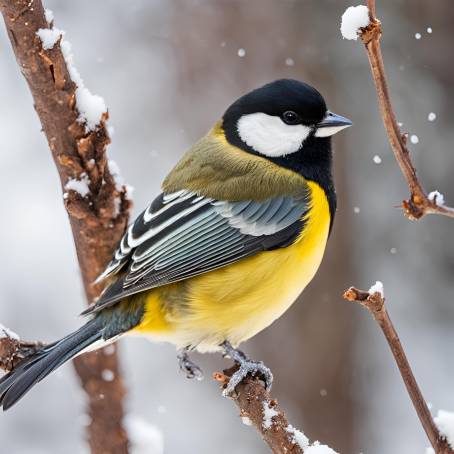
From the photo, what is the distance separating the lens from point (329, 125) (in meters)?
3.37

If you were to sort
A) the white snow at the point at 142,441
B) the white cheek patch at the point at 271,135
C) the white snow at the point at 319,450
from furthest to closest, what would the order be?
the white cheek patch at the point at 271,135, the white snow at the point at 142,441, the white snow at the point at 319,450

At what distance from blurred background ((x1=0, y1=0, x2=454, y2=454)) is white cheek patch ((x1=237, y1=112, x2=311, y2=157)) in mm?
2900

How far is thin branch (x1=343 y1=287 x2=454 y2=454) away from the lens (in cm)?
173

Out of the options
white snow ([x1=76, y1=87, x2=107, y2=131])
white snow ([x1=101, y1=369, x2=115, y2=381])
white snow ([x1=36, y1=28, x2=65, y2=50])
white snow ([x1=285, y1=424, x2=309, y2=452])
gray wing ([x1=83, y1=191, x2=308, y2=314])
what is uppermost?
white snow ([x1=36, y1=28, x2=65, y2=50])

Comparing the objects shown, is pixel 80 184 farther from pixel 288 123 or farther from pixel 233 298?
pixel 288 123

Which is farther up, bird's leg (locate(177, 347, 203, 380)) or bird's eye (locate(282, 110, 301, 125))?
bird's eye (locate(282, 110, 301, 125))

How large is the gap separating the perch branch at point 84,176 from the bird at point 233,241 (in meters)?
0.13

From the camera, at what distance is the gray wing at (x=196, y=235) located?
10.4 feet

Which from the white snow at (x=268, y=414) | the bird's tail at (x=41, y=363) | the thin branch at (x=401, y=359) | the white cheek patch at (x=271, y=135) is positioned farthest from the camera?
the white cheek patch at (x=271, y=135)

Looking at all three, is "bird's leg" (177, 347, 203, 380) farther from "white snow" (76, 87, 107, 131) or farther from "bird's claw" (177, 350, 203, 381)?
"white snow" (76, 87, 107, 131)

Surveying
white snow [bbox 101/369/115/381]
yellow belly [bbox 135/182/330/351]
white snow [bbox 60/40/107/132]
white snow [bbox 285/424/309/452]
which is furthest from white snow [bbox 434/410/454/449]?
white snow [bbox 60/40/107/132]

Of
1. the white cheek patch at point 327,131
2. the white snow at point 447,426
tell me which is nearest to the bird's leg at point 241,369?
the white cheek patch at point 327,131

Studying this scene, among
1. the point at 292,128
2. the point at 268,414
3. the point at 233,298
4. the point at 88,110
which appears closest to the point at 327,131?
the point at 292,128

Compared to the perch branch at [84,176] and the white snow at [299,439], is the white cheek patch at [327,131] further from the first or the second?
the white snow at [299,439]
